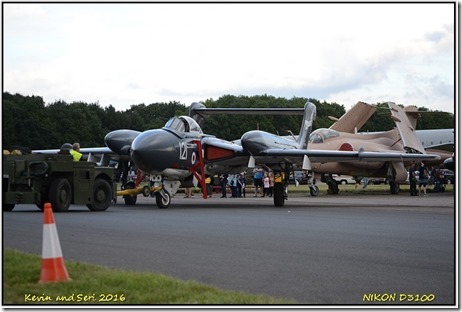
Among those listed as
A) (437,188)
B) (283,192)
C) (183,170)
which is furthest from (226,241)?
(437,188)

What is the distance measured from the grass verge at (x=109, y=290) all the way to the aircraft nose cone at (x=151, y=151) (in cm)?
1336

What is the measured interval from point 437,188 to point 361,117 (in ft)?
18.6

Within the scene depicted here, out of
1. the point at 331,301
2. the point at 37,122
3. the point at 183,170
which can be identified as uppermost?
the point at 37,122

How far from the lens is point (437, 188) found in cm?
4047

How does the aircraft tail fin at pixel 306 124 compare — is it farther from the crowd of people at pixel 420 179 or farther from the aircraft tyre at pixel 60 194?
the aircraft tyre at pixel 60 194

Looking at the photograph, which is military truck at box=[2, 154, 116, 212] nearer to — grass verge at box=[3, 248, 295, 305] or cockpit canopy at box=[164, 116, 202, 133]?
cockpit canopy at box=[164, 116, 202, 133]

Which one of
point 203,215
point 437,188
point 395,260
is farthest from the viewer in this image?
point 437,188

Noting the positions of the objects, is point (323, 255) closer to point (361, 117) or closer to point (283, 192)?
point (283, 192)

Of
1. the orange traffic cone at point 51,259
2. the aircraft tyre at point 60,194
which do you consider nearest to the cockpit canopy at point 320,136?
the aircraft tyre at point 60,194

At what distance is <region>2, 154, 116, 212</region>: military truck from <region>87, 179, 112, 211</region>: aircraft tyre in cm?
16

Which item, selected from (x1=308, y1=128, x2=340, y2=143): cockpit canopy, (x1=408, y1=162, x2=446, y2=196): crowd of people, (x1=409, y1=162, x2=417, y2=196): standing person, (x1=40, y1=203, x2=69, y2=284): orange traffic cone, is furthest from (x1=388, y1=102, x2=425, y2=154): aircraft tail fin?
(x1=40, y1=203, x2=69, y2=284): orange traffic cone

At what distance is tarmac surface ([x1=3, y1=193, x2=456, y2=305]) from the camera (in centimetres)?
818

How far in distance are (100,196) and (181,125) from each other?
4595 mm

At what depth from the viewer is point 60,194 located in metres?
18.4
